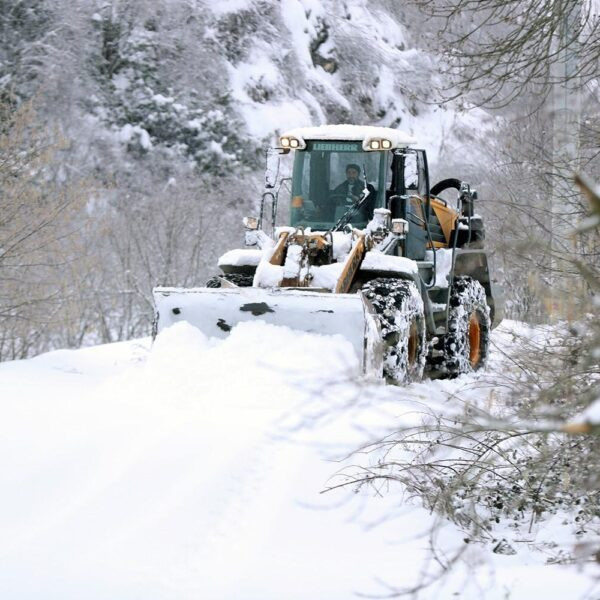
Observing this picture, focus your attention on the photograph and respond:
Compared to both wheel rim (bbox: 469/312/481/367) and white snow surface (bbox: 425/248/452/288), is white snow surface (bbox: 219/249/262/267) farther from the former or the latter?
wheel rim (bbox: 469/312/481/367)

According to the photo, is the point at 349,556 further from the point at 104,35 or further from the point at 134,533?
the point at 104,35

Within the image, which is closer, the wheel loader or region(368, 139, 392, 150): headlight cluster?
the wheel loader

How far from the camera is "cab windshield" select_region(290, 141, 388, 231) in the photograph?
9.68 meters

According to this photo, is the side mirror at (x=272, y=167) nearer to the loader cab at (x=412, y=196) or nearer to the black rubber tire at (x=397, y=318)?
the loader cab at (x=412, y=196)

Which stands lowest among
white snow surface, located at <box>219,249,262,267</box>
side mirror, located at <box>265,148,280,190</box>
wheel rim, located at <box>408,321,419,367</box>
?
wheel rim, located at <box>408,321,419,367</box>

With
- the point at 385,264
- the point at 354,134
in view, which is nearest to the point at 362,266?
the point at 385,264

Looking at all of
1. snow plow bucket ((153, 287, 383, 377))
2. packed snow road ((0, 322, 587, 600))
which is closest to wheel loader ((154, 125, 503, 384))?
snow plow bucket ((153, 287, 383, 377))

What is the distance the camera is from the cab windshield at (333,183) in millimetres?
9680

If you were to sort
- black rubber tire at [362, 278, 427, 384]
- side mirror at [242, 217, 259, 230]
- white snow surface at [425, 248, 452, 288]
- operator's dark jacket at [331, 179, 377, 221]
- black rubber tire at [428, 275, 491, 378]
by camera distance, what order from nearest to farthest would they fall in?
Result: black rubber tire at [362, 278, 427, 384]
side mirror at [242, 217, 259, 230]
operator's dark jacket at [331, 179, 377, 221]
black rubber tire at [428, 275, 491, 378]
white snow surface at [425, 248, 452, 288]

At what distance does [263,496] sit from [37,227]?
10.0m

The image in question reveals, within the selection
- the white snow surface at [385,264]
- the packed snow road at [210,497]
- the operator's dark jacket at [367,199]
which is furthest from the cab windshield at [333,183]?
the packed snow road at [210,497]

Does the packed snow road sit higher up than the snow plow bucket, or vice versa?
the snow plow bucket

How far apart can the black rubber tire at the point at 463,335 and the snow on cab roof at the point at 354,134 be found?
1.82 meters

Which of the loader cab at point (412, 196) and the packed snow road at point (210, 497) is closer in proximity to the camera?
the packed snow road at point (210, 497)
